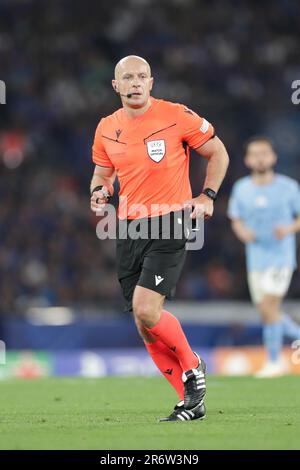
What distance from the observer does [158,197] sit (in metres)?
7.51

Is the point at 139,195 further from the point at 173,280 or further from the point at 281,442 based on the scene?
the point at 281,442

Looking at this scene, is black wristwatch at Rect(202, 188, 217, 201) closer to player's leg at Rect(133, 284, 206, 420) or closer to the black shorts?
the black shorts

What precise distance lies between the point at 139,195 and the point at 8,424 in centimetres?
181

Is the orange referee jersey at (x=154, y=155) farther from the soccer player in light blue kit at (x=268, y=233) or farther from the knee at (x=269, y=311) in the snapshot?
the knee at (x=269, y=311)

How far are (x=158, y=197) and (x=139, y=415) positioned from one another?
1629mm

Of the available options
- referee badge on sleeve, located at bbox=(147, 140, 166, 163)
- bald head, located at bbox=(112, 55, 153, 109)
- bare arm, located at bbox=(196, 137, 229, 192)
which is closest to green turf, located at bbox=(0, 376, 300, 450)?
bare arm, located at bbox=(196, 137, 229, 192)

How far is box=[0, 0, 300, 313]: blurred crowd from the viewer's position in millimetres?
18312

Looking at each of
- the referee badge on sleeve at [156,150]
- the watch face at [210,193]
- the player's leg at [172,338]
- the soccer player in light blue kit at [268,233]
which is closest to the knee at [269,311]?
the soccer player in light blue kit at [268,233]

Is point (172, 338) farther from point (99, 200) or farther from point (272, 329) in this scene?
point (272, 329)

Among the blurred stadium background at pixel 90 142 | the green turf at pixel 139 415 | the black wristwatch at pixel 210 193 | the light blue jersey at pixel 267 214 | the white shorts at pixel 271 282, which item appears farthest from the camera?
the blurred stadium background at pixel 90 142

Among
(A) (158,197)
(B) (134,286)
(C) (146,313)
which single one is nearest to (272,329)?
(B) (134,286)

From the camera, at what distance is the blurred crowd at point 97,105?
18.3 meters

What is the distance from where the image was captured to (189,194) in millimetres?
7676

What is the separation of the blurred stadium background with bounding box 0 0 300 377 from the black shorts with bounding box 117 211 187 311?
6730mm
